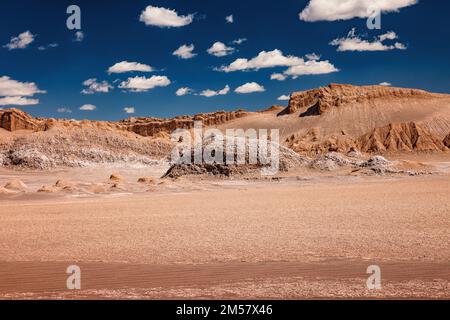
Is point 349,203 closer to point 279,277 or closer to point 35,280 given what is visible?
point 279,277

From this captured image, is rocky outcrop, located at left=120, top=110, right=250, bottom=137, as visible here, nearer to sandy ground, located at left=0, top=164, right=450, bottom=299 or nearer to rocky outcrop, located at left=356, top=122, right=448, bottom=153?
rocky outcrop, located at left=356, top=122, right=448, bottom=153

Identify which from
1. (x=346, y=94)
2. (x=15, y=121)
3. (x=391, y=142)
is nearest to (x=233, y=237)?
(x=391, y=142)

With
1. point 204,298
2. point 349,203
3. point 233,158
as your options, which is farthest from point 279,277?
point 233,158

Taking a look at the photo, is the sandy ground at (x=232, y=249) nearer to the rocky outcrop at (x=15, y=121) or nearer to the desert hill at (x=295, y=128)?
the desert hill at (x=295, y=128)

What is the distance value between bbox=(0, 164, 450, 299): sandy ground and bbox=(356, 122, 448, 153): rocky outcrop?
54.7 m

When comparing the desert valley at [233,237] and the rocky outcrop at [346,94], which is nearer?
the desert valley at [233,237]

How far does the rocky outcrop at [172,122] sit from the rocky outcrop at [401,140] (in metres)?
81.6

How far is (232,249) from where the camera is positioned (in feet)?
31.7

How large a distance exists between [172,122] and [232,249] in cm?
14282

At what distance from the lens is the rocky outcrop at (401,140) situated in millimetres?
69000

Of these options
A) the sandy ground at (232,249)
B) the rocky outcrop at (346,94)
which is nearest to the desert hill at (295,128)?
the rocky outcrop at (346,94)

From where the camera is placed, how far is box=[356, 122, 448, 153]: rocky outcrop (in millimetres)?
69000

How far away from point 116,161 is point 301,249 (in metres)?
41.9
